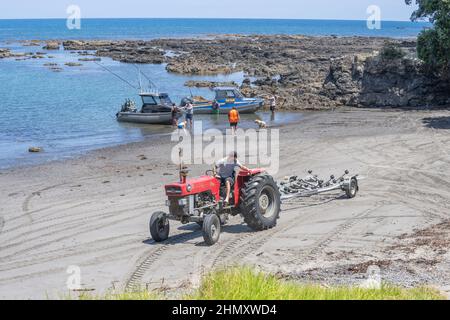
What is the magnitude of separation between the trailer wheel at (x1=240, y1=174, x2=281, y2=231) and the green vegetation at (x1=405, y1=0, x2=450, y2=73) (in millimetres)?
20619

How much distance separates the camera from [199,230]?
13.7 m

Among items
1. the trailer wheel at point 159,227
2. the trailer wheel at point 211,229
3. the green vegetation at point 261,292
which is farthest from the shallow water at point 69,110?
the green vegetation at point 261,292

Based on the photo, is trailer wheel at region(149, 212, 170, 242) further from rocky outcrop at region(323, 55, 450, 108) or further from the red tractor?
rocky outcrop at region(323, 55, 450, 108)

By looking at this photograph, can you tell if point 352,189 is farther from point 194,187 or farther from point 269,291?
point 269,291

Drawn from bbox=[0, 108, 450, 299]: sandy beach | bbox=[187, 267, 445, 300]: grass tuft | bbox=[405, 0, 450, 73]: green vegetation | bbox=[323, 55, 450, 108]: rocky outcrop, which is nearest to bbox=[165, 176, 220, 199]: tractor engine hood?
bbox=[0, 108, 450, 299]: sandy beach

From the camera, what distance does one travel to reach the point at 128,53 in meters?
84.4

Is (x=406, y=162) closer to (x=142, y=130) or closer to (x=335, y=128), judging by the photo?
(x=335, y=128)

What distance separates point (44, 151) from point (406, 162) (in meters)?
14.2

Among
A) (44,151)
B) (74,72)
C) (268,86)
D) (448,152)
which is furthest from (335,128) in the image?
(74,72)

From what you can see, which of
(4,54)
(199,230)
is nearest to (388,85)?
(199,230)

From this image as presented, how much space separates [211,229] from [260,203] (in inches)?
59.5

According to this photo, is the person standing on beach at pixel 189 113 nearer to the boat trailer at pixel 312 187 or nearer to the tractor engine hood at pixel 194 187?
the boat trailer at pixel 312 187

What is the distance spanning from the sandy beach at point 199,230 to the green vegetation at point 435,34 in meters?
9.02

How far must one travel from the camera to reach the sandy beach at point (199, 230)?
10688 mm
